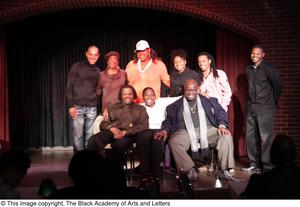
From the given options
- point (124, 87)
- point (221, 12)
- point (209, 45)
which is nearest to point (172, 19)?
point (209, 45)

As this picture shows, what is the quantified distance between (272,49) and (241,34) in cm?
54

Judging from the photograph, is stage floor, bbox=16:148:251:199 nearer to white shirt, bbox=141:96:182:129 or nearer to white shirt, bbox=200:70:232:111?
white shirt, bbox=141:96:182:129

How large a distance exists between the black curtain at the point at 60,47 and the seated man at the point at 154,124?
105 inches

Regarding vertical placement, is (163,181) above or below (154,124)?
below

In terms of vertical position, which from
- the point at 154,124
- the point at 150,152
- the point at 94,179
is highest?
the point at 154,124

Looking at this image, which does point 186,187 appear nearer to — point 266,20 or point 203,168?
point 203,168

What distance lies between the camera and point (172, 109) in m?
6.13

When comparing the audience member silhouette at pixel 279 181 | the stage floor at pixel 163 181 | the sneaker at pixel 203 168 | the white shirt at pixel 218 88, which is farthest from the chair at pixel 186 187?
the white shirt at pixel 218 88

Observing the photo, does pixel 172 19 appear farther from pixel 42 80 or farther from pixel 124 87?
→ pixel 124 87

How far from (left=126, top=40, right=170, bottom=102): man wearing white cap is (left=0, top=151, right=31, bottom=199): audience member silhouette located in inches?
140

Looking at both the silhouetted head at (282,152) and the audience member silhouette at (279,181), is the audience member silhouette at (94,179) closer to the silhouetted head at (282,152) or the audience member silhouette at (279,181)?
the audience member silhouette at (279,181)

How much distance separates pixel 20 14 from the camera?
7871mm

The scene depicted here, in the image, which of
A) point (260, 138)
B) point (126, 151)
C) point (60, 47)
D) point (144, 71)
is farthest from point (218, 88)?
point (60, 47)

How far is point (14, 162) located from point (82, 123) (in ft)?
12.1
